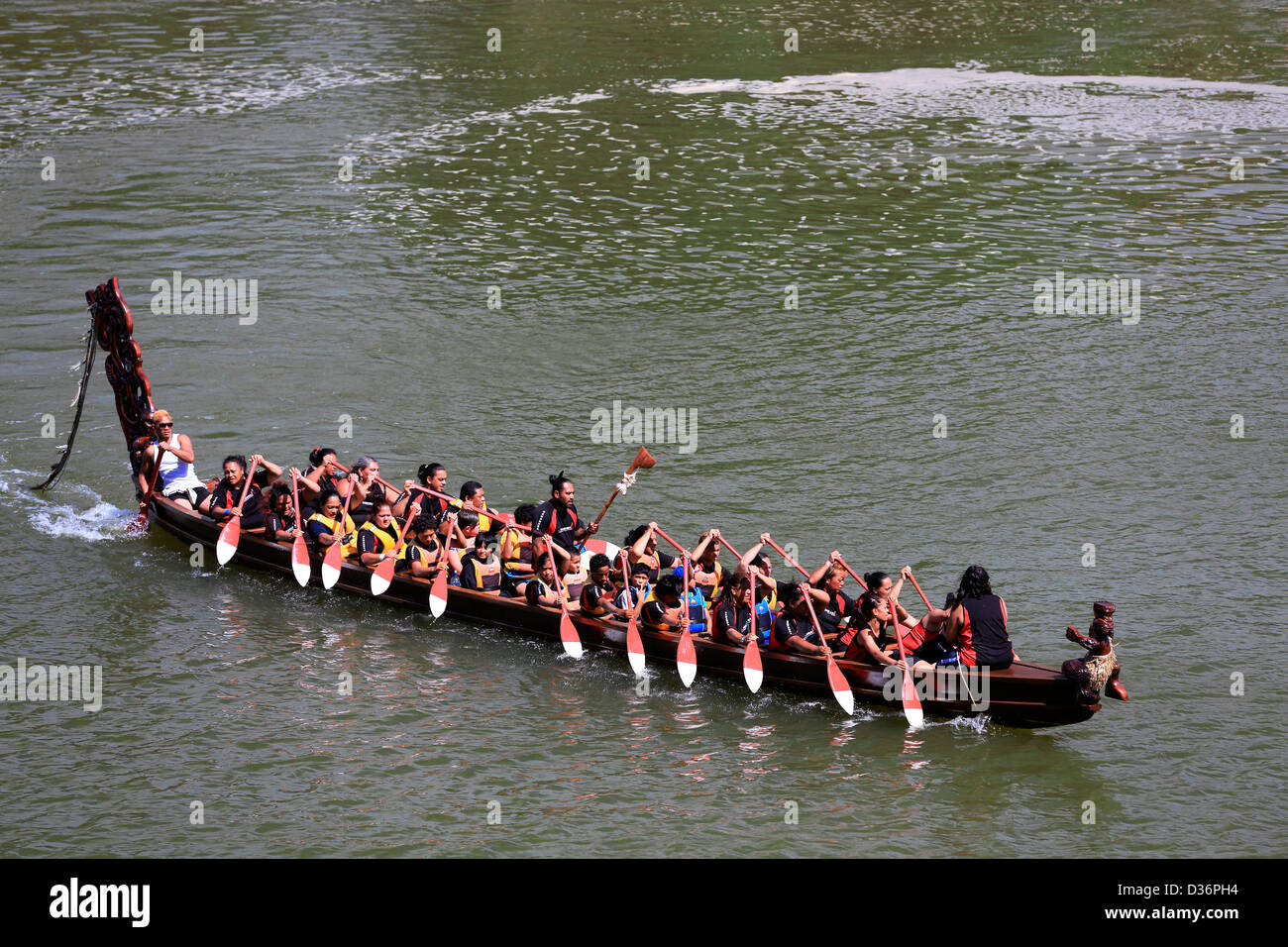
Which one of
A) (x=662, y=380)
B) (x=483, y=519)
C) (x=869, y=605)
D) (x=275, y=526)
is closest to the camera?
(x=869, y=605)

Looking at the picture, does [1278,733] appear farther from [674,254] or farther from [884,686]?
[674,254]

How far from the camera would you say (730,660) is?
1503cm

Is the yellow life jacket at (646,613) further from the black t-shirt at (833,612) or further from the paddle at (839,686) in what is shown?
the paddle at (839,686)

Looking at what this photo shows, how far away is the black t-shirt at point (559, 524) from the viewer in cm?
1731

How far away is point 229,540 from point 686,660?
21.7ft

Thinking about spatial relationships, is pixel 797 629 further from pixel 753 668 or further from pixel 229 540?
pixel 229 540

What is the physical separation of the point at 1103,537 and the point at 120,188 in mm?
24985

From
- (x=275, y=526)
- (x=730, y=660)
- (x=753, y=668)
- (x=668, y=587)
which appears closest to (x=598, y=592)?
(x=668, y=587)

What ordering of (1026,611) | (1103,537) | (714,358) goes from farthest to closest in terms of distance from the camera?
(714,358)
(1103,537)
(1026,611)

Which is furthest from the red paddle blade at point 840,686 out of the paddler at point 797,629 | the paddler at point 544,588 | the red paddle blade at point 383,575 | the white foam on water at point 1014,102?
the white foam on water at point 1014,102

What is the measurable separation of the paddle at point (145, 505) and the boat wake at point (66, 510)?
0.52 ft

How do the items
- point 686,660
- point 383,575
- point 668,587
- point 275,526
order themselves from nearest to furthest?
point 686,660, point 668,587, point 383,575, point 275,526

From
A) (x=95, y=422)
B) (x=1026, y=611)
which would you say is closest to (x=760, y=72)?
(x=95, y=422)

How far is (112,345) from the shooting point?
19484mm
